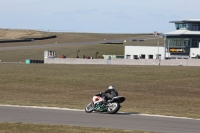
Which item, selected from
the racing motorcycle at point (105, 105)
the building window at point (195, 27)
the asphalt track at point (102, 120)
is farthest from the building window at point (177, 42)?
the asphalt track at point (102, 120)

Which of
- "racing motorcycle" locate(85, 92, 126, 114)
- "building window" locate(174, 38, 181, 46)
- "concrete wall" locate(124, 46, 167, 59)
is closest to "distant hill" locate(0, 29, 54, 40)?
"concrete wall" locate(124, 46, 167, 59)

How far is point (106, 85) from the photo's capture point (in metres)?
48.3

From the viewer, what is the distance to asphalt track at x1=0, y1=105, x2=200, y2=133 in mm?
18331

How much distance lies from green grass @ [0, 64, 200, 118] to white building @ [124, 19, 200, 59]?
3465 centimetres

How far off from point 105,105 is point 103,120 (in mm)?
3086

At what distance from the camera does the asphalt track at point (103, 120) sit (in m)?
18.3

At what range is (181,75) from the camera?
56.4m

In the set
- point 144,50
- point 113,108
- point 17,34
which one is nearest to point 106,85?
point 113,108

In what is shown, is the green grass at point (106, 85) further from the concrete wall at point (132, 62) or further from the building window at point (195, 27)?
the building window at point (195, 27)

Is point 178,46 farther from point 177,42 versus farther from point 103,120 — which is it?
point 103,120

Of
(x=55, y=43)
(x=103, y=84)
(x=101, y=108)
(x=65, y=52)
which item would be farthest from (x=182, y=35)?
(x=101, y=108)

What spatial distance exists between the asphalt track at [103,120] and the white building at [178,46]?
241ft

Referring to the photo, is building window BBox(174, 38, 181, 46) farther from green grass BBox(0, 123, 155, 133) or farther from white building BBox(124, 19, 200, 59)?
green grass BBox(0, 123, 155, 133)

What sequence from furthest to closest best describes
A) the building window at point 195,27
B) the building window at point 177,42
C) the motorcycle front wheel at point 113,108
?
the building window at point 195,27, the building window at point 177,42, the motorcycle front wheel at point 113,108
